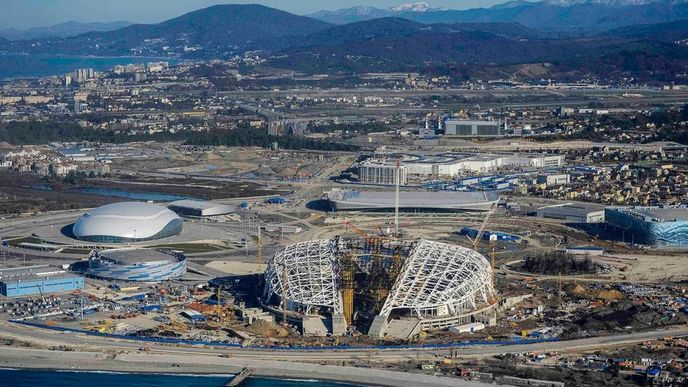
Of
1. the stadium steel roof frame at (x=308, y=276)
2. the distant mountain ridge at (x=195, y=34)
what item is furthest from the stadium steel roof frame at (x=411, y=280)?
the distant mountain ridge at (x=195, y=34)

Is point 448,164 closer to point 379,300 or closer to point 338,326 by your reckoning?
point 379,300

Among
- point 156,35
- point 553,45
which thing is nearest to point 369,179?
point 553,45

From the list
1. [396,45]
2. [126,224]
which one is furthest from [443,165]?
[396,45]

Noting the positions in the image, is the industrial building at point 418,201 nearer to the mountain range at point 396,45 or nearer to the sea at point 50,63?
the mountain range at point 396,45

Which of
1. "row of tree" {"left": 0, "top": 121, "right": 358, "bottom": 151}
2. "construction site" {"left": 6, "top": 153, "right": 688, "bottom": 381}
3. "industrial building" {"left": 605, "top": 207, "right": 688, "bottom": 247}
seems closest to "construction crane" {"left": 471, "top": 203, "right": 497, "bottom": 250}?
"construction site" {"left": 6, "top": 153, "right": 688, "bottom": 381}

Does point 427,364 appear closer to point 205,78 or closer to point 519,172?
point 519,172
